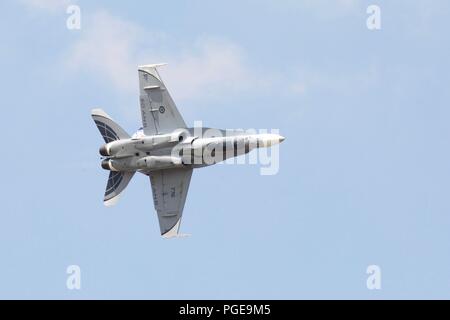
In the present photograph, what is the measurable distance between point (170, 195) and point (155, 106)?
4.86 metres

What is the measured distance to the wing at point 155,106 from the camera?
9069cm

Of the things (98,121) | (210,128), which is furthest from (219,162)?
(98,121)

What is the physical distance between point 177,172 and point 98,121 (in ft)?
18.2

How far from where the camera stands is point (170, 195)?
91.7 m

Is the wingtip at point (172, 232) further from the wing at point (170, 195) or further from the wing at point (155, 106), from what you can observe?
the wing at point (155, 106)

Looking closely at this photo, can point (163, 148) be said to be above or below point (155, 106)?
below

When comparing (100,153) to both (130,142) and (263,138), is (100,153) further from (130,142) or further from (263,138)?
(263,138)

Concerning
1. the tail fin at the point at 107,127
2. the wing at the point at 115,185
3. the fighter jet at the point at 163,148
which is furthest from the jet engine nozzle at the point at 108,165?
the tail fin at the point at 107,127

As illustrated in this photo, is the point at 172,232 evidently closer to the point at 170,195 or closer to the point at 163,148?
the point at 170,195

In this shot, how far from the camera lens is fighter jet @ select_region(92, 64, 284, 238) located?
8825 cm

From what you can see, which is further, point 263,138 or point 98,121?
point 98,121

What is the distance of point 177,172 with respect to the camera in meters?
91.2

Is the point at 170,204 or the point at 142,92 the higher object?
the point at 142,92

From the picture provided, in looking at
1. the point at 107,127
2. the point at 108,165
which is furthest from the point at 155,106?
the point at 108,165
